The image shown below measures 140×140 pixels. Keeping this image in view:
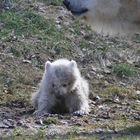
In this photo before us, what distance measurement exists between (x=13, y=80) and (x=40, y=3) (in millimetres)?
3030

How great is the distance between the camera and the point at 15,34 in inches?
447

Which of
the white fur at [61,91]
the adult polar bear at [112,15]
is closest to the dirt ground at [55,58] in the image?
the white fur at [61,91]

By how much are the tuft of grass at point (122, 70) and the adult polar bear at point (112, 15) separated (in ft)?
6.22

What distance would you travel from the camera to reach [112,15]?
880cm

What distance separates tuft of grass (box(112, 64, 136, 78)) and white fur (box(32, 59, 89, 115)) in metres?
2.00

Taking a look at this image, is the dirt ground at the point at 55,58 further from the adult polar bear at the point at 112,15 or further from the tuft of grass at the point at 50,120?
the adult polar bear at the point at 112,15

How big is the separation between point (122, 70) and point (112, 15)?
2.13 meters

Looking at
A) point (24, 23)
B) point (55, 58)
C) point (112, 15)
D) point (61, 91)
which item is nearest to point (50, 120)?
point (61, 91)

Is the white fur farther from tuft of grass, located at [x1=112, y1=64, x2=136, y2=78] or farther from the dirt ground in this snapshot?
tuft of grass, located at [x1=112, y1=64, x2=136, y2=78]

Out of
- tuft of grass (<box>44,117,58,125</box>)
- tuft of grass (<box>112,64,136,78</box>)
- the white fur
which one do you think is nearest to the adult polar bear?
the white fur

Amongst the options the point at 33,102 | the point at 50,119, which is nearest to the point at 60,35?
the point at 33,102

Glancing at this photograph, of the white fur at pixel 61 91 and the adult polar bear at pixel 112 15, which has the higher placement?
the adult polar bear at pixel 112 15

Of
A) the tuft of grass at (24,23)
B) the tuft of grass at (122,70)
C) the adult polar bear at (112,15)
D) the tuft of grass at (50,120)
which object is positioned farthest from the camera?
the tuft of grass at (24,23)

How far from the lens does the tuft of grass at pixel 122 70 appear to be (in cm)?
1077
